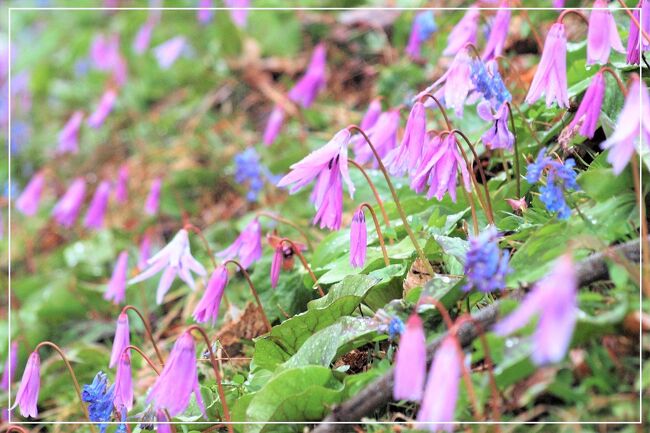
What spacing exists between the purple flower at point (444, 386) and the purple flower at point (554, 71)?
73 centimetres

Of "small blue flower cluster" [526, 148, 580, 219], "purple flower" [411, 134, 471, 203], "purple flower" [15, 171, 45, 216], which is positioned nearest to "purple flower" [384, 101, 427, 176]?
"purple flower" [411, 134, 471, 203]

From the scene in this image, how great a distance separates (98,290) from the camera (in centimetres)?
313

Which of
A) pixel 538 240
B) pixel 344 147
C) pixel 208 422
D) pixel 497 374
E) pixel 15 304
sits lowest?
pixel 15 304

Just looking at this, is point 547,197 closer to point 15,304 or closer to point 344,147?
point 344,147

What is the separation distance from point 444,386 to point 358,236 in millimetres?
630

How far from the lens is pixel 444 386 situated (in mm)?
1139

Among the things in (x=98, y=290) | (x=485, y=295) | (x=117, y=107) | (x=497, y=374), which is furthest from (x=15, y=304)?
(x=497, y=374)

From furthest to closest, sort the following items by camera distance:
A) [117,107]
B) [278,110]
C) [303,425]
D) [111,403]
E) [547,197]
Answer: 1. [117,107]
2. [278,110]
3. [111,403]
4. [303,425]
5. [547,197]

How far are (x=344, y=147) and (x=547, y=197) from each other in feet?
1.45

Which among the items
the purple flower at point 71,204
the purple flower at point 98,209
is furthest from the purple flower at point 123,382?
the purple flower at point 71,204

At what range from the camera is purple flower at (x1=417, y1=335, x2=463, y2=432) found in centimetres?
113

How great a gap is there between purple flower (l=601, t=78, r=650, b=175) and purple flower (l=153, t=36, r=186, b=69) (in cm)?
334

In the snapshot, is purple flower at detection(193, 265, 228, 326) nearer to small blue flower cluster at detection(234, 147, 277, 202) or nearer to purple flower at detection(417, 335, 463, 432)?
purple flower at detection(417, 335, 463, 432)

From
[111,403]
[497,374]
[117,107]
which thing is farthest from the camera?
[117,107]
